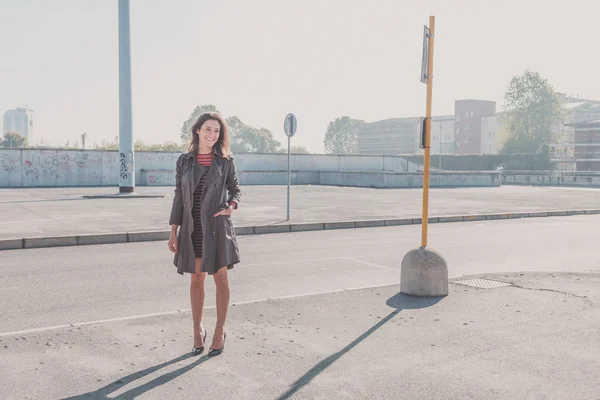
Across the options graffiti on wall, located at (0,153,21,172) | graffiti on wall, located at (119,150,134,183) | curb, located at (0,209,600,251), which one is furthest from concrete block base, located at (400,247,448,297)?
graffiti on wall, located at (0,153,21,172)

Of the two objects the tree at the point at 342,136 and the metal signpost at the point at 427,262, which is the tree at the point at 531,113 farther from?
the tree at the point at 342,136

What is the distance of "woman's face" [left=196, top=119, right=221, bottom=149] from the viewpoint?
4.52 metres

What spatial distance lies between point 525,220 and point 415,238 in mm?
5940

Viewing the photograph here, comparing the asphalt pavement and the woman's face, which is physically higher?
the woman's face

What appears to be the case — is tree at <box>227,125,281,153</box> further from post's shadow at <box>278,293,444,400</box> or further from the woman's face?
the woman's face

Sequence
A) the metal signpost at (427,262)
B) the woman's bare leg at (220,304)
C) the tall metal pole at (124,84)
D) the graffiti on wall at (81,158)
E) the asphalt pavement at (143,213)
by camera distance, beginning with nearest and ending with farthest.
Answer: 1. the woman's bare leg at (220,304)
2. the metal signpost at (427,262)
3. the asphalt pavement at (143,213)
4. the tall metal pole at (124,84)
5. the graffiti on wall at (81,158)

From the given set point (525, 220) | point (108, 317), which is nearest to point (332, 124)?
point (525, 220)

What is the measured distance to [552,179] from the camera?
51.6 metres

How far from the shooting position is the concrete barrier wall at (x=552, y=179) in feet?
161

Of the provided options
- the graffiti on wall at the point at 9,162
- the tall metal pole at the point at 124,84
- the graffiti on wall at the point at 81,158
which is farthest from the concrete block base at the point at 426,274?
the graffiti on wall at the point at 81,158

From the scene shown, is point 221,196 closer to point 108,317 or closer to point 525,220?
point 108,317

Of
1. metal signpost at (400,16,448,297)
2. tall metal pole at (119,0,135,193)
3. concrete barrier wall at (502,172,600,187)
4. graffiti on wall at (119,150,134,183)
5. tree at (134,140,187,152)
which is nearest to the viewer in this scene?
metal signpost at (400,16,448,297)

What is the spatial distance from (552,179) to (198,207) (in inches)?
2042

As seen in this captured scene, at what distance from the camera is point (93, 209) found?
17.4m
